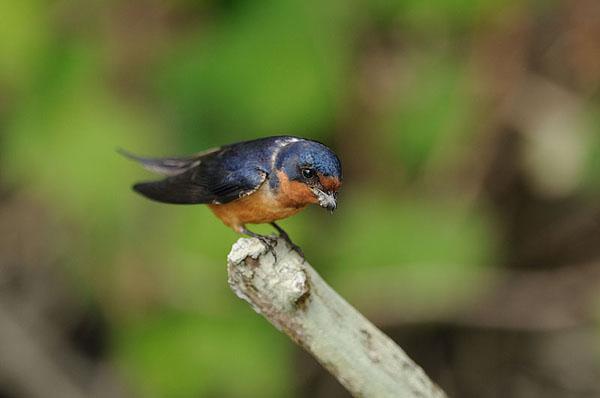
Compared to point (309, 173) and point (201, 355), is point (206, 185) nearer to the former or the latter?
point (309, 173)

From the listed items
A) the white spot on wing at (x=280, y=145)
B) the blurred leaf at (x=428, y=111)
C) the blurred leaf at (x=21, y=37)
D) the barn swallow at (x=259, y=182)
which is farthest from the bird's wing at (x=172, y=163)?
the blurred leaf at (x=428, y=111)

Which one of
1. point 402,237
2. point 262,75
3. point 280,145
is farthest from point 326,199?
point 402,237

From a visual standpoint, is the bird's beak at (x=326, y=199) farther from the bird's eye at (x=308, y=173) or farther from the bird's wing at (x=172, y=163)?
the bird's wing at (x=172, y=163)

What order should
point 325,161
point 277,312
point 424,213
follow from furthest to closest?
point 424,213, point 277,312, point 325,161

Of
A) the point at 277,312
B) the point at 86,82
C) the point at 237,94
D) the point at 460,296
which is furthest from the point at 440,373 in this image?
the point at 277,312

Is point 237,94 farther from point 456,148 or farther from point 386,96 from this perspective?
point 456,148
